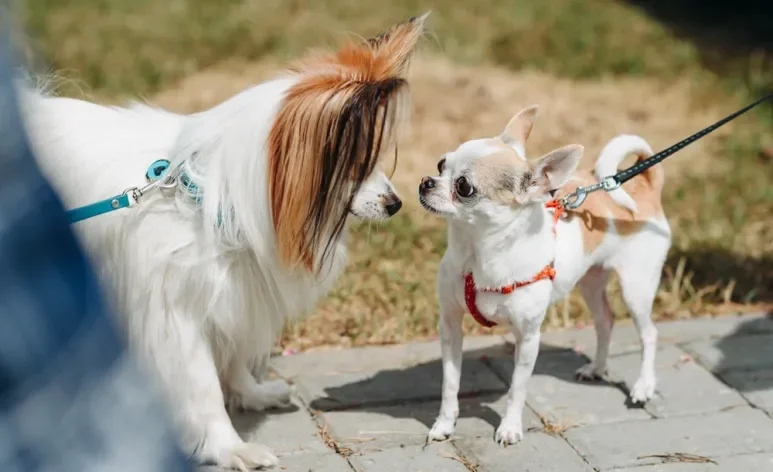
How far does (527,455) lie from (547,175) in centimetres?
95

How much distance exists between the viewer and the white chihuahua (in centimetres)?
324

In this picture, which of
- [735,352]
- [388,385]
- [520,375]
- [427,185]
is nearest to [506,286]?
[520,375]

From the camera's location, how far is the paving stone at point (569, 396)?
3.81 m

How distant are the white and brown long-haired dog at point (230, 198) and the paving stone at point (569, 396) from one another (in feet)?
3.37

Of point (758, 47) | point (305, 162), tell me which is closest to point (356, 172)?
point (305, 162)

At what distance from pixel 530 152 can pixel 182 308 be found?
382 cm

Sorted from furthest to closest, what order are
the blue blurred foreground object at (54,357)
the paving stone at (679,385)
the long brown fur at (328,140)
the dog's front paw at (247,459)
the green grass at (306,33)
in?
the green grass at (306,33) → the paving stone at (679,385) → the dog's front paw at (247,459) → the long brown fur at (328,140) → the blue blurred foreground object at (54,357)

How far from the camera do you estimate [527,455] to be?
3.51 metres

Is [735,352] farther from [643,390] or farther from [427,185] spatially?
[427,185]

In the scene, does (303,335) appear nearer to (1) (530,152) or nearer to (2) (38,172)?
(1) (530,152)

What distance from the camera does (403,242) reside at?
216 inches

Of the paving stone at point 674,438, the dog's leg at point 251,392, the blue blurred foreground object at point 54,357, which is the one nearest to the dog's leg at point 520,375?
the paving stone at point 674,438

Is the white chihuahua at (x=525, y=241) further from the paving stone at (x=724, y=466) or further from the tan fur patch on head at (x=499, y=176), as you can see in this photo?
the paving stone at (x=724, y=466)

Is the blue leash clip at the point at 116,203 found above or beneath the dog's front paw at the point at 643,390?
above
